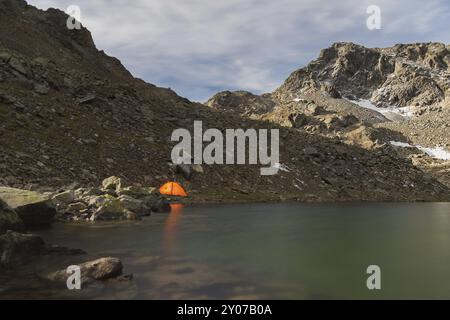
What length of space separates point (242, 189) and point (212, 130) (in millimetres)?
16373

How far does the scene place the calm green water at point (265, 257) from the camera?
12.8 meters

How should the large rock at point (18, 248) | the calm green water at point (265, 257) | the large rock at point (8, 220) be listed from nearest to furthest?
the calm green water at point (265, 257), the large rock at point (18, 248), the large rock at point (8, 220)

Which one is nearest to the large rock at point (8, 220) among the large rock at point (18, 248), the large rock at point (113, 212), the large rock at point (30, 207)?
the large rock at point (18, 248)

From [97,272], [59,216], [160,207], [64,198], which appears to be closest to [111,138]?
[160,207]

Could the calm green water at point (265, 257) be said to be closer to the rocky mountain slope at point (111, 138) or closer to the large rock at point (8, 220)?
the large rock at point (8, 220)

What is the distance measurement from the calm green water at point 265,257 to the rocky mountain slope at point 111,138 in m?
18.1

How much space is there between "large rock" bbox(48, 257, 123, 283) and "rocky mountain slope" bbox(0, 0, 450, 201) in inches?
993

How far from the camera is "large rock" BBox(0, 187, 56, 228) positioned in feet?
82.0

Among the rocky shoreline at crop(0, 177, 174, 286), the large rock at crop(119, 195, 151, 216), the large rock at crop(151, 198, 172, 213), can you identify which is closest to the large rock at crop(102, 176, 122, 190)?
the rocky shoreline at crop(0, 177, 174, 286)

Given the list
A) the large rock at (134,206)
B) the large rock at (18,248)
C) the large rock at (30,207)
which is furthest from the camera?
the large rock at (134,206)

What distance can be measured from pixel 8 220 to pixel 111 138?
1321 inches

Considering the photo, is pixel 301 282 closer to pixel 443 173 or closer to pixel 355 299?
pixel 355 299

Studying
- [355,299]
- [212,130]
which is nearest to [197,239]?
[355,299]

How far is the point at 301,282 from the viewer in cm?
1383
